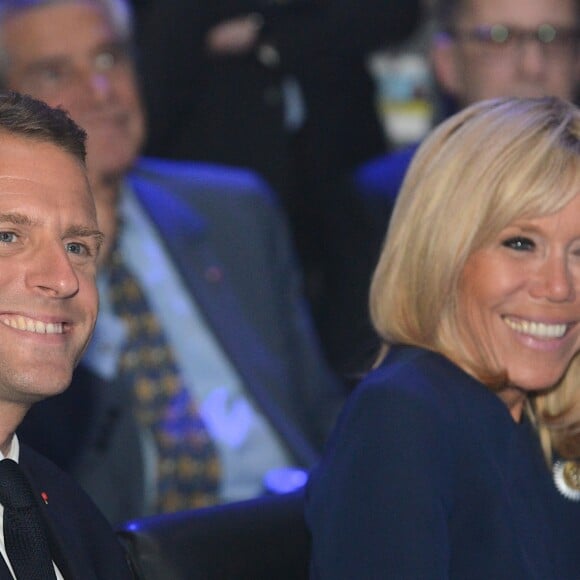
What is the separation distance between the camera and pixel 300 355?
4176mm

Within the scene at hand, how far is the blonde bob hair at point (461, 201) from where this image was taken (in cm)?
283

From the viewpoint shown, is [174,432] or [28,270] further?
[174,432]

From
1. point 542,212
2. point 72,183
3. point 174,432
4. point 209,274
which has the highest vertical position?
point 72,183

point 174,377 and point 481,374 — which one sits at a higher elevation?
point 481,374

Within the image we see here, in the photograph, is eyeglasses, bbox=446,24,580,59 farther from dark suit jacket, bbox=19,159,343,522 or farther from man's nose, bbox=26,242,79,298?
man's nose, bbox=26,242,79,298

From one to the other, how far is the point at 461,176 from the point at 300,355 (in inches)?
55.7

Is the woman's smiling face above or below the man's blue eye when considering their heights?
below

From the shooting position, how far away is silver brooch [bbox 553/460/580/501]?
2.97 meters

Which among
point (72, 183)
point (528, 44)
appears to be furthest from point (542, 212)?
point (528, 44)

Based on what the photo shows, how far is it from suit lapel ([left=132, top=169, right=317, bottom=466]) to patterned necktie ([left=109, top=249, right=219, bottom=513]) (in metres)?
0.18

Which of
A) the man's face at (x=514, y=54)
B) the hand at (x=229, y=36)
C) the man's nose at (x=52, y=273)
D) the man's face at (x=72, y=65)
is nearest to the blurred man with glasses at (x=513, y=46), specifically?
the man's face at (x=514, y=54)

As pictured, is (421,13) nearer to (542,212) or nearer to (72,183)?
(542,212)

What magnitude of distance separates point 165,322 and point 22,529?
168 cm

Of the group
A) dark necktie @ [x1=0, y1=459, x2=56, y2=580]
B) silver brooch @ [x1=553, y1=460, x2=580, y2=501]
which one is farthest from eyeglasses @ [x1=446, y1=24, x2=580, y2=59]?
dark necktie @ [x1=0, y1=459, x2=56, y2=580]
